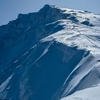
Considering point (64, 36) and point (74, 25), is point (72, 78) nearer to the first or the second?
point (64, 36)

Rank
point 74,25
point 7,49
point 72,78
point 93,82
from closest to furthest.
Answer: point 93,82 → point 72,78 → point 74,25 → point 7,49

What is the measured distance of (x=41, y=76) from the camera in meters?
23.1

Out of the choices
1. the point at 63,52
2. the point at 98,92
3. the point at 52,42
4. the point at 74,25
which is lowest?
the point at 98,92

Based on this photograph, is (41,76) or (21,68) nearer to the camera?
(41,76)

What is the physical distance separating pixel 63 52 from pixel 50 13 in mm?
19216

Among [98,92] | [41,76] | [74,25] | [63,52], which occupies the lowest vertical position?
[98,92]

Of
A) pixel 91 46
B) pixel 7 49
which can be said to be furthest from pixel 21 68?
pixel 7 49

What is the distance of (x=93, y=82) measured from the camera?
47.2 feet

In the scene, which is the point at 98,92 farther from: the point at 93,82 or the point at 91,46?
the point at 91,46

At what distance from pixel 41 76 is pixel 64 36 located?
6.99 m

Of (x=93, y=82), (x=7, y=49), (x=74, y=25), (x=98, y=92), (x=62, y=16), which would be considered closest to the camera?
(x=98, y=92)

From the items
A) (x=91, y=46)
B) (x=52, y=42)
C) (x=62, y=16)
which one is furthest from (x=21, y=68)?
(x=62, y=16)

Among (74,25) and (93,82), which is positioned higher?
(74,25)


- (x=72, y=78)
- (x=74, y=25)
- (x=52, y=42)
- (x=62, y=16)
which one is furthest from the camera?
(x=62, y=16)
